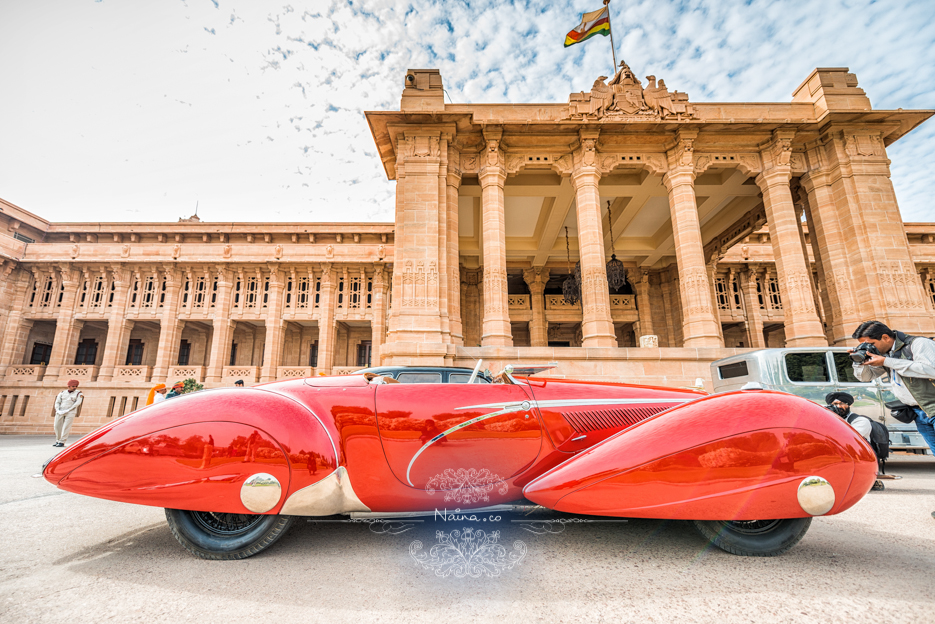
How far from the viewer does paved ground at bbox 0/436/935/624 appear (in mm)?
1748

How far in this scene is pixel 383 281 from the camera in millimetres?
19969

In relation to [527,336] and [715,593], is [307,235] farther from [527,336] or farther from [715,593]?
[715,593]

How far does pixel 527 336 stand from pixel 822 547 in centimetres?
1773

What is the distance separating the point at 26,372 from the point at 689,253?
2808 centimetres

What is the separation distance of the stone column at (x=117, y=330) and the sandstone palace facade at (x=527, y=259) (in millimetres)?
89

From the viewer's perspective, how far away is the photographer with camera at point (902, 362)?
9.66 ft

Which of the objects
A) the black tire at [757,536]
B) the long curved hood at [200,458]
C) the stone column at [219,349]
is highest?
the stone column at [219,349]

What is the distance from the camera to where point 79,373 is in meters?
18.4

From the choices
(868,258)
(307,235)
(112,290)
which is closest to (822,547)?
(868,258)

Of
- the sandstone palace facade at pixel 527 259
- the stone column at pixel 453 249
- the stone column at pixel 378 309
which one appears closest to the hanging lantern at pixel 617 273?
the sandstone palace facade at pixel 527 259


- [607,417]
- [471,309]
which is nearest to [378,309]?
[471,309]

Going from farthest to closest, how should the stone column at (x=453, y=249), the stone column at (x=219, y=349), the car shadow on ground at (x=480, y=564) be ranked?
1. the stone column at (x=219, y=349)
2. the stone column at (x=453, y=249)
3. the car shadow on ground at (x=480, y=564)

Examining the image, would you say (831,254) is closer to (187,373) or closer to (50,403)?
Result: (187,373)

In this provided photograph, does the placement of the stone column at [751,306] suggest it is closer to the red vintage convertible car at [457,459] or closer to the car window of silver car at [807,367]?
the car window of silver car at [807,367]
